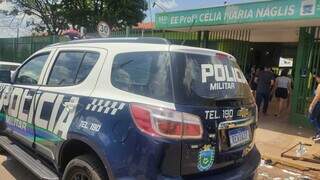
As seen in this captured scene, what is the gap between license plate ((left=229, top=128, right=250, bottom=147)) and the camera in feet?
12.1

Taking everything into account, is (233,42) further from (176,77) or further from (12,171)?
(176,77)

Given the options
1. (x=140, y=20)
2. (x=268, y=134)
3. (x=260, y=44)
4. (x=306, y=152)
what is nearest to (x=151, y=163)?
(x=306, y=152)

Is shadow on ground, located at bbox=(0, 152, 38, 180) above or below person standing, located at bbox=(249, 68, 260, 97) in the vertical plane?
below

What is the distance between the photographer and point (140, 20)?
32281mm

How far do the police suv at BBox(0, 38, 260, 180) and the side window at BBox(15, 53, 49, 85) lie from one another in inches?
19.9

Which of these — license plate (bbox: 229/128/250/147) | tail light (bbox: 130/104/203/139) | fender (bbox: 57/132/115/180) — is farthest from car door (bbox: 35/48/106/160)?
license plate (bbox: 229/128/250/147)

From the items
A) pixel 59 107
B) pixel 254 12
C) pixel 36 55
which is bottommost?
pixel 59 107

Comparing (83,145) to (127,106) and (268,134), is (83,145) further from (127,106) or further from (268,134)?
(268,134)

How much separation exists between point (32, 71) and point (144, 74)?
89.9 inches

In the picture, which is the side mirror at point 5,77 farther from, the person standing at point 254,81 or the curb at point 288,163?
the person standing at point 254,81

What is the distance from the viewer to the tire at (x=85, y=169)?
11.9ft

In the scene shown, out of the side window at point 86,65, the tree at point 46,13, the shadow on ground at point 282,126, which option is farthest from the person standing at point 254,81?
the tree at point 46,13

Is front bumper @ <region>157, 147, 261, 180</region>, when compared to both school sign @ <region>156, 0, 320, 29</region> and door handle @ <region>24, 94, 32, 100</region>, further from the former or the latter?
school sign @ <region>156, 0, 320, 29</region>

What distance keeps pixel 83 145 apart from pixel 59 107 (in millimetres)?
548
